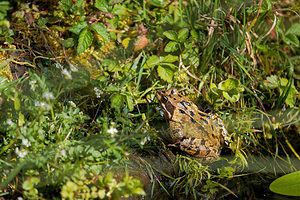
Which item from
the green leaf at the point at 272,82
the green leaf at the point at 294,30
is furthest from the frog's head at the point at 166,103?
the green leaf at the point at 294,30

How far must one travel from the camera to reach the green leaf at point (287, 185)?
7.66 ft

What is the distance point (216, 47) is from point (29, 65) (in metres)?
1.88

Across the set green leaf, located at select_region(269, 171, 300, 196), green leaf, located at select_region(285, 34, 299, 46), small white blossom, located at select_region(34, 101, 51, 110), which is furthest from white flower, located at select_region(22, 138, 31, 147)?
green leaf, located at select_region(285, 34, 299, 46)

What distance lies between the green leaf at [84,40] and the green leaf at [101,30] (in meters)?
0.07

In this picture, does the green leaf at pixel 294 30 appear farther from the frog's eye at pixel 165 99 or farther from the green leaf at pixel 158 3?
the frog's eye at pixel 165 99

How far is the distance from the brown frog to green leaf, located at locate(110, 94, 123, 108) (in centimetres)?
39

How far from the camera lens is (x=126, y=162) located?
2.22 m

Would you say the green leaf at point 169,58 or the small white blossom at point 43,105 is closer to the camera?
the small white blossom at point 43,105

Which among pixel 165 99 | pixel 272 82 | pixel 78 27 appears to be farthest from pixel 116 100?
pixel 272 82

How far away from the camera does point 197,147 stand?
8.50ft

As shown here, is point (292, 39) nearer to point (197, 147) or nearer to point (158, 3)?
point (158, 3)

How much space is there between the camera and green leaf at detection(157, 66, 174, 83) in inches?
110

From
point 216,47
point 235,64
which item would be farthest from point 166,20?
point 235,64

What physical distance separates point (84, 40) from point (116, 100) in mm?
623
